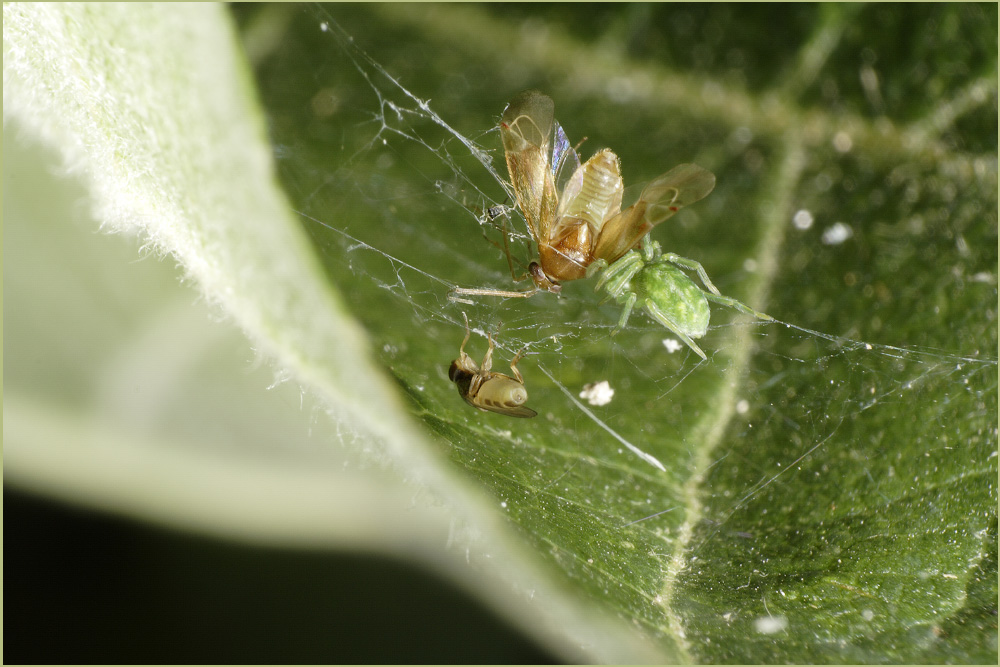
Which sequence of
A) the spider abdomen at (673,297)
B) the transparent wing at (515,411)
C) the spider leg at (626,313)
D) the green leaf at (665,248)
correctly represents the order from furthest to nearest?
1. the spider leg at (626,313)
2. the spider abdomen at (673,297)
3. the transparent wing at (515,411)
4. the green leaf at (665,248)

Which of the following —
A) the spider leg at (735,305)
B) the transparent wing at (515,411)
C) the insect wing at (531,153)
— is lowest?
the transparent wing at (515,411)

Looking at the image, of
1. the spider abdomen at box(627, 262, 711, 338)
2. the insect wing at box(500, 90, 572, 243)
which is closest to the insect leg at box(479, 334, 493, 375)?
the insect wing at box(500, 90, 572, 243)

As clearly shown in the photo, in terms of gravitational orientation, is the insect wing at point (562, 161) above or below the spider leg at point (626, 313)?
above

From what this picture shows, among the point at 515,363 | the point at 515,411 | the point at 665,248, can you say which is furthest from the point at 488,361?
the point at 665,248

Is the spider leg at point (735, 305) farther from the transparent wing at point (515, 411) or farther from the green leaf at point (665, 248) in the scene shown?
the transparent wing at point (515, 411)

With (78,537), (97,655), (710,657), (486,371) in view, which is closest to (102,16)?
(486,371)

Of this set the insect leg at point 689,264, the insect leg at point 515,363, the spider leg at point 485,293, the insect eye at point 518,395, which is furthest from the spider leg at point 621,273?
the insect eye at point 518,395

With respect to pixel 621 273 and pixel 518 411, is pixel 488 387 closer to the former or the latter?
pixel 518 411
